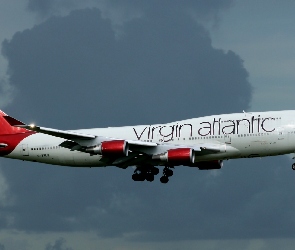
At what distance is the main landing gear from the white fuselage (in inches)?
155

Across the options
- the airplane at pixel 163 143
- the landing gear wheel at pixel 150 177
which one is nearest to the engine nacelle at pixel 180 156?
the airplane at pixel 163 143

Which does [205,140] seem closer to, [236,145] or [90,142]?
[236,145]

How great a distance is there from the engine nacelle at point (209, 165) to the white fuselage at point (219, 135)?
5329 millimetres

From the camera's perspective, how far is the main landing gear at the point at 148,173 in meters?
83.9

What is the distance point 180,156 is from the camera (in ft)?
249

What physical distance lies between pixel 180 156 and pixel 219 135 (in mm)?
4217

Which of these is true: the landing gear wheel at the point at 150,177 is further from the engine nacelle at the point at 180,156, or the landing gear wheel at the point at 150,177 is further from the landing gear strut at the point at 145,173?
the engine nacelle at the point at 180,156

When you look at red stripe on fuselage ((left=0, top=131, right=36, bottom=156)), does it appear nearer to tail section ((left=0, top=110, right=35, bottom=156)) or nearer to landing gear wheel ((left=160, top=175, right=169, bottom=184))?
tail section ((left=0, top=110, right=35, bottom=156))

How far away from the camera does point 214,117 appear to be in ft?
257

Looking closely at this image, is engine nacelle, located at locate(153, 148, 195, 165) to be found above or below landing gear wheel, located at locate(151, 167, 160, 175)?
below

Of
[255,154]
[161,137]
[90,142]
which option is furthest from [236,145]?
[90,142]

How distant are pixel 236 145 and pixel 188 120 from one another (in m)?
6.24

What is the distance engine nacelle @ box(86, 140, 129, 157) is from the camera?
7613cm

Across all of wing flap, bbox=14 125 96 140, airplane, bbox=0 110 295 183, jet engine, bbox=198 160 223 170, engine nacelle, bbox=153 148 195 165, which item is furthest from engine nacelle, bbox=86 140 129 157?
jet engine, bbox=198 160 223 170
